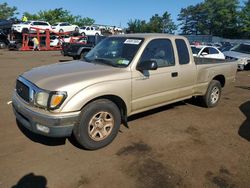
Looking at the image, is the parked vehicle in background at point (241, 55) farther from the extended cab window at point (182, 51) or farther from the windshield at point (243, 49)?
the extended cab window at point (182, 51)

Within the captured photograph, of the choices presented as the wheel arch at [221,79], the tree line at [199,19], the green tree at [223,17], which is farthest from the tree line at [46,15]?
the wheel arch at [221,79]

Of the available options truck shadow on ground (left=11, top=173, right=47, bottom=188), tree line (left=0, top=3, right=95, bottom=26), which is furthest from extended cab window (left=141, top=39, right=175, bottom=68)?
tree line (left=0, top=3, right=95, bottom=26)

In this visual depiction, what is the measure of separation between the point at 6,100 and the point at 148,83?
4.10 meters

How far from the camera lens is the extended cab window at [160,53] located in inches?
205

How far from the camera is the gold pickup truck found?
4.06m

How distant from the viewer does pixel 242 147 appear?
4891 mm

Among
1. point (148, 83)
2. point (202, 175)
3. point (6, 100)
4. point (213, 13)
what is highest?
point (213, 13)

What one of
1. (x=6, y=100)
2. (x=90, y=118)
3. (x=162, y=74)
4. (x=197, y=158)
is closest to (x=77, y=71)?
(x=90, y=118)

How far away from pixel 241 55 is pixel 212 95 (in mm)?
10438

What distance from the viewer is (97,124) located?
4.50 m

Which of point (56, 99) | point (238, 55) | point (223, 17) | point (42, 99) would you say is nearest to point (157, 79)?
point (56, 99)

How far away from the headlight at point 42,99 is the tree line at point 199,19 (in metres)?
60.4

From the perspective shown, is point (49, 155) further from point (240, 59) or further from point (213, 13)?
point (213, 13)

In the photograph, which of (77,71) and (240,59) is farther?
(240,59)
